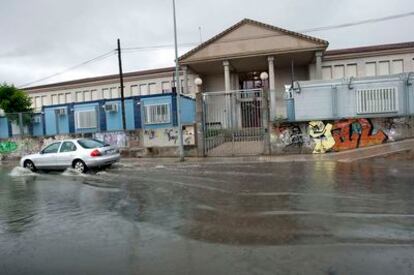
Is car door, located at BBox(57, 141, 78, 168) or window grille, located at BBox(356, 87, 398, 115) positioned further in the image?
window grille, located at BBox(356, 87, 398, 115)

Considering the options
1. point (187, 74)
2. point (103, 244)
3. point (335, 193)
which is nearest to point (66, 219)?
point (103, 244)

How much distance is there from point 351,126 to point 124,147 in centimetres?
1214

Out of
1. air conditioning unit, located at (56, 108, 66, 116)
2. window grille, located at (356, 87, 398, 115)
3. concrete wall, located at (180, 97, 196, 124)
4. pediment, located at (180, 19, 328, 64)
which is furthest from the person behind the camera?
pediment, located at (180, 19, 328, 64)

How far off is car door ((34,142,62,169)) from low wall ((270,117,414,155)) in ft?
31.6

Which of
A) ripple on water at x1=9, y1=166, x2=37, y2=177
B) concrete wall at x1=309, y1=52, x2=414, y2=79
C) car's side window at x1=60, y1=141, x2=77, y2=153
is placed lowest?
ripple on water at x1=9, y1=166, x2=37, y2=177

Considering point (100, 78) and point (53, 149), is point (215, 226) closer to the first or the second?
point (53, 149)

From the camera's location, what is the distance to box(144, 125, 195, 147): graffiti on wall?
21812 millimetres

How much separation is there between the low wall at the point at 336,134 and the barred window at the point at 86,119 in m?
11.2

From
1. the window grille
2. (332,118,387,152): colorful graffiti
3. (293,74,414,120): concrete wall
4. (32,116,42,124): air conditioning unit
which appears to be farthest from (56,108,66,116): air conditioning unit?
the window grille

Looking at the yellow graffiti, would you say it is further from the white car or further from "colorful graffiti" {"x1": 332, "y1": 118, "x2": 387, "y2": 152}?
the white car

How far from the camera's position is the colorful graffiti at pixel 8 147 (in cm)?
2820

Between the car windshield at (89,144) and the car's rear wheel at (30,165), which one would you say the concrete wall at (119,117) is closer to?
the car windshield at (89,144)

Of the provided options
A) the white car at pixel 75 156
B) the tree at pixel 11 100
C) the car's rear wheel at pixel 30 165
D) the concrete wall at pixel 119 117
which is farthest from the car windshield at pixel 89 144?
the tree at pixel 11 100

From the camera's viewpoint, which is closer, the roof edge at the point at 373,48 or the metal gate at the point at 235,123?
the metal gate at the point at 235,123
